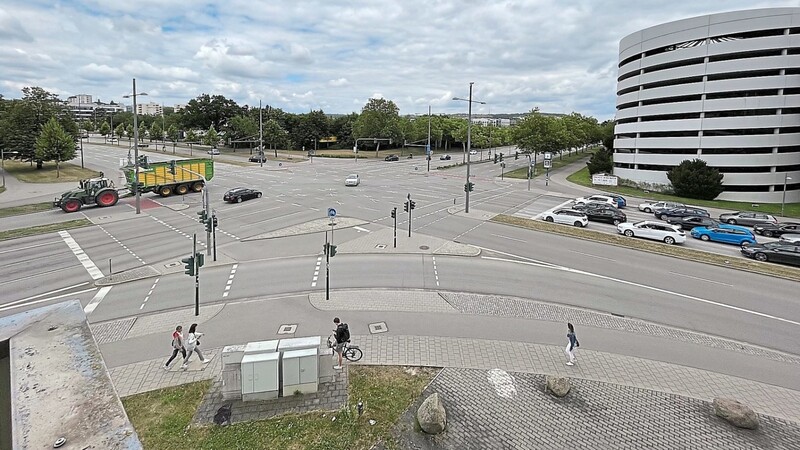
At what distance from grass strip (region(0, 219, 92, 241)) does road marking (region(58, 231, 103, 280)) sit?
3.85 ft

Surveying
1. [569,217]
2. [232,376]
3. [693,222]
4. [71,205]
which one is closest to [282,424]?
[232,376]

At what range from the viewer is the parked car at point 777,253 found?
2528cm

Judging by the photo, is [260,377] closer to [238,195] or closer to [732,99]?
[238,195]

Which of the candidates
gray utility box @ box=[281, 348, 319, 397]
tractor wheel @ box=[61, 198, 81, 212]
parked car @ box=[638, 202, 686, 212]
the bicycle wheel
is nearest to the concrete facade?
parked car @ box=[638, 202, 686, 212]

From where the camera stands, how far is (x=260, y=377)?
1110 cm

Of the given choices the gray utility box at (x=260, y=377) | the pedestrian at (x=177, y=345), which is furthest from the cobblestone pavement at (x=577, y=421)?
the pedestrian at (x=177, y=345)

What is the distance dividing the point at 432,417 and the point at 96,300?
1572cm

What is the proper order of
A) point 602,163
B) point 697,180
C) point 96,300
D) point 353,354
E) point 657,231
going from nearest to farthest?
point 353,354
point 96,300
point 657,231
point 697,180
point 602,163

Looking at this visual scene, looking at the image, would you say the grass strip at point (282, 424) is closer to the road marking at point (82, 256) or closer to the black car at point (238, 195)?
the road marking at point (82, 256)

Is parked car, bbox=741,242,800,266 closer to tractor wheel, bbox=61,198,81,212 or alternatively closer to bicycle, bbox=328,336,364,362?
bicycle, bbox=328,336,364,362

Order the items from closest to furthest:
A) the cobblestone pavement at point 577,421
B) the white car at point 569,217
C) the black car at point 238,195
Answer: the cobblestone pavement at point 577,421 < the white car at point 569,217 < the black car at point 238,195

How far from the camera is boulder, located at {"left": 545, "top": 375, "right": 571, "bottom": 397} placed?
11.6m

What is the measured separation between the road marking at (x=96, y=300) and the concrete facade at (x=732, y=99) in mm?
59253

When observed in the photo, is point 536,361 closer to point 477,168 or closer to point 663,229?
point 663,229
